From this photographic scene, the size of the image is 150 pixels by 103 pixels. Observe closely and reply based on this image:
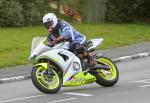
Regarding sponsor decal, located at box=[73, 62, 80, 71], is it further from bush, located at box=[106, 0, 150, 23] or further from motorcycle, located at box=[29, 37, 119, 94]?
bush, located at box=[106, 0, 150, 23]

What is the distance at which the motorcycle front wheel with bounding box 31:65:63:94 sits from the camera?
515 inches

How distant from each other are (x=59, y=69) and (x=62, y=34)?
2.46ft

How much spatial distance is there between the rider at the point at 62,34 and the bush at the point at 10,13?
13.4m

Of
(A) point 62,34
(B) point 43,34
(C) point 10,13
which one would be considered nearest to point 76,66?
(A) point 62,34

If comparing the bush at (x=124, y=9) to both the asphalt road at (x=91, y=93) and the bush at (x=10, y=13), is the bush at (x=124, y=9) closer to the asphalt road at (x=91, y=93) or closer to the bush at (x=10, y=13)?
the bush at (x=10, y=13)

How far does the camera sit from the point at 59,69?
1361cm

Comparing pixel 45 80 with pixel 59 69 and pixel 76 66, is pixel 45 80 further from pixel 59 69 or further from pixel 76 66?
pixel 76 66

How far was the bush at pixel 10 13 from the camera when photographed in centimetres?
2712

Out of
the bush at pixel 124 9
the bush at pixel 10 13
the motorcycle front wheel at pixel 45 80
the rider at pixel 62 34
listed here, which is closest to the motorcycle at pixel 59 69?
the motorcycle front wheel at pixel 45 80

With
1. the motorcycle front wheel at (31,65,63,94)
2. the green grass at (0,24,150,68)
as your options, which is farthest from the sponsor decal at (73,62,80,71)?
the green grass at (0,24,150,68)

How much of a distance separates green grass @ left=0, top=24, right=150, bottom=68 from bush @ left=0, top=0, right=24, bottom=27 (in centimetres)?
46

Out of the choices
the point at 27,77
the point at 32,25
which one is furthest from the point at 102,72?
the point at 32,25

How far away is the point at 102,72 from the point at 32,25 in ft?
48.1

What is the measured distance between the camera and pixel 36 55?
43.8 feet
